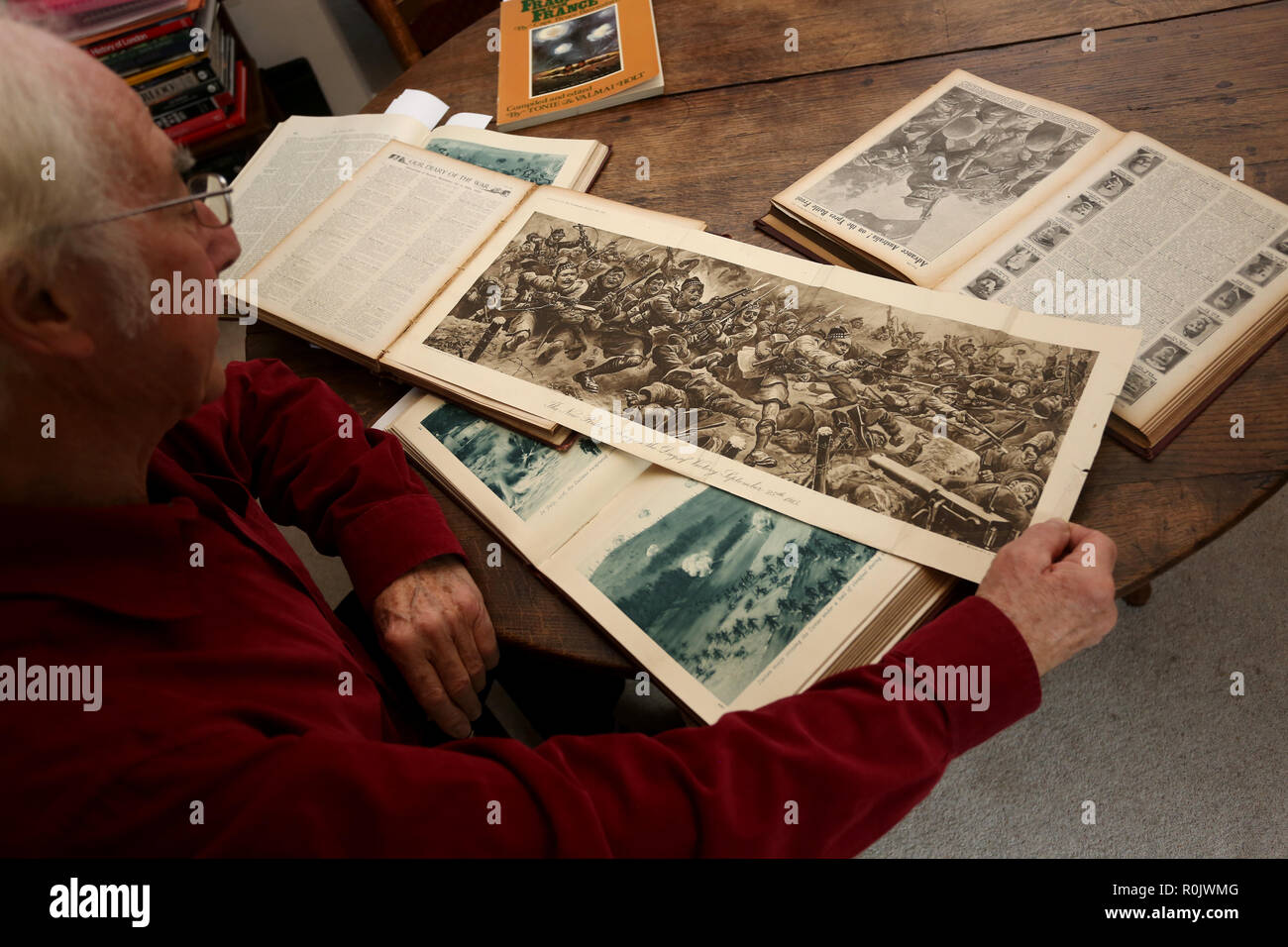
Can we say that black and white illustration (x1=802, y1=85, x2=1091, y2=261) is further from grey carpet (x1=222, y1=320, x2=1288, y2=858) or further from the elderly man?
grey carpet (x1=222, y1=320, x2=1288, y2=858)

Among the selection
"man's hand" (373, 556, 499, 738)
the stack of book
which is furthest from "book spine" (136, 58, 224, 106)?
"man's hand" (373, 556, 499, 738)

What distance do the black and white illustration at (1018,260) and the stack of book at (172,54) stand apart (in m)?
1.80

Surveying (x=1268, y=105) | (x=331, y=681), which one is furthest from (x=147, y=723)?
(x=1268, y=105)

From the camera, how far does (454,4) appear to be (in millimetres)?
1755

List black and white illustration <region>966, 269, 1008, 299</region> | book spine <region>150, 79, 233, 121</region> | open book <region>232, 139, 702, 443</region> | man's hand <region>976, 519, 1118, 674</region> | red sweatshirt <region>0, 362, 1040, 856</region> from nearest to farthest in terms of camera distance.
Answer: red sweatshirt <region>0, 362, 1040, 856</region>, man's hand <region>976, 519, 1118, 674</region>, black and white illustration <region>966, 269, 1008, 299</region>, open book <region>232, 139, 702, 443</region>, book spine <region>150, 79, 233, 121</region>

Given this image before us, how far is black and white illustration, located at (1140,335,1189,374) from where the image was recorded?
80 centimetres

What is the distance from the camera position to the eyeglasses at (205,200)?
0.61 meters

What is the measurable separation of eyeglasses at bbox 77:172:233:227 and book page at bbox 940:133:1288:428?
0.71 m

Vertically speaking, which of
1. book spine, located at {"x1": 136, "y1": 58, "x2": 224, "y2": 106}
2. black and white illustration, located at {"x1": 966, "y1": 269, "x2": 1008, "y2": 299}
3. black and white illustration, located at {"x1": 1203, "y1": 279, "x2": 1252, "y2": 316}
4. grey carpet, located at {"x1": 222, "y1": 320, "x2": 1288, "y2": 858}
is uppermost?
book spine, located at {"x1": 136, "y1": 58, "x2": 224, "y2": 106}

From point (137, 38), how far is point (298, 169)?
1266 mm

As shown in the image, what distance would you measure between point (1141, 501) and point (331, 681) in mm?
742

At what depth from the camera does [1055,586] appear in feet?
2.26

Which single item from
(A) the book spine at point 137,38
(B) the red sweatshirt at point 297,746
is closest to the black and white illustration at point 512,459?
(B) the red sweatshirt at point 297,746
